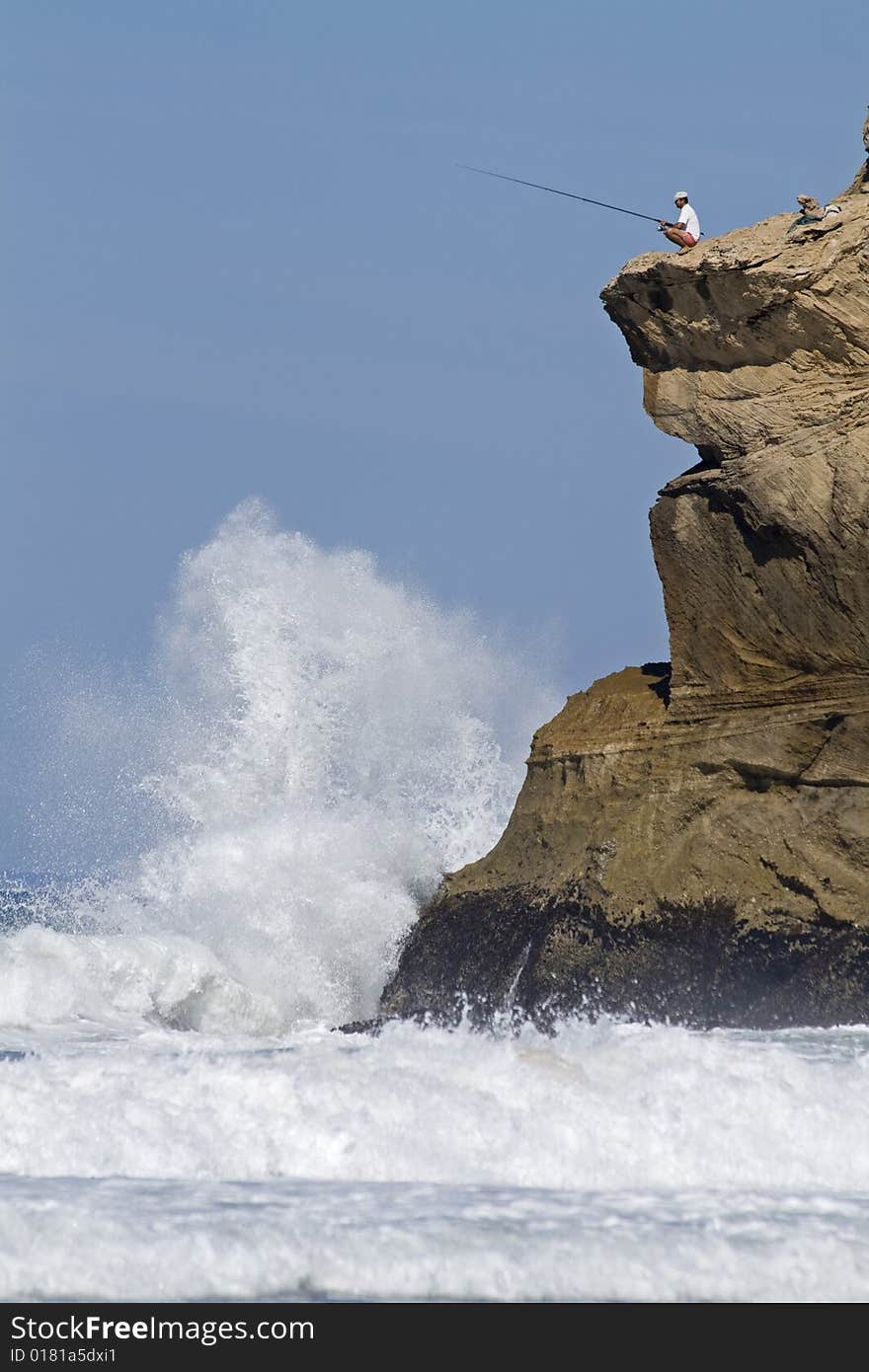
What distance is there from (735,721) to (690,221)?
18.2 ft

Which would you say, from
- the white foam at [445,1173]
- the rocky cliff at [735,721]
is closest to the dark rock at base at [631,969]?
the rocky cliff at [735,721]

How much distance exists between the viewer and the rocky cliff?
15.7 m

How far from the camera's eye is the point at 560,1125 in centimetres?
885

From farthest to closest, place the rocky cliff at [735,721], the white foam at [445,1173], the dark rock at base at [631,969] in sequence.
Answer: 1. the rocky cliff at [735,721]
2. the dark rock at base at [631,969]
3. the white foam at [445,1173]

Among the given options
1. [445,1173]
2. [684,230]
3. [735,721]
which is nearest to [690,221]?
[684,230]

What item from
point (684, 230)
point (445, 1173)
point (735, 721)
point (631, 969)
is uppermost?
point (684, 230)

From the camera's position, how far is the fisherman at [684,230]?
17609 millimetres

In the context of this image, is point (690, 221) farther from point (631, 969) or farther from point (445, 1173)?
point (445, 1173)

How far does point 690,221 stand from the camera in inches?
706

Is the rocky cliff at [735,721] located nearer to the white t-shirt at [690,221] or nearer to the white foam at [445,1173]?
the white t-shirt at [690,221]

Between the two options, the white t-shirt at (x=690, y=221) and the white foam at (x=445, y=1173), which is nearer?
the white foam at (x=445, y=1173)
